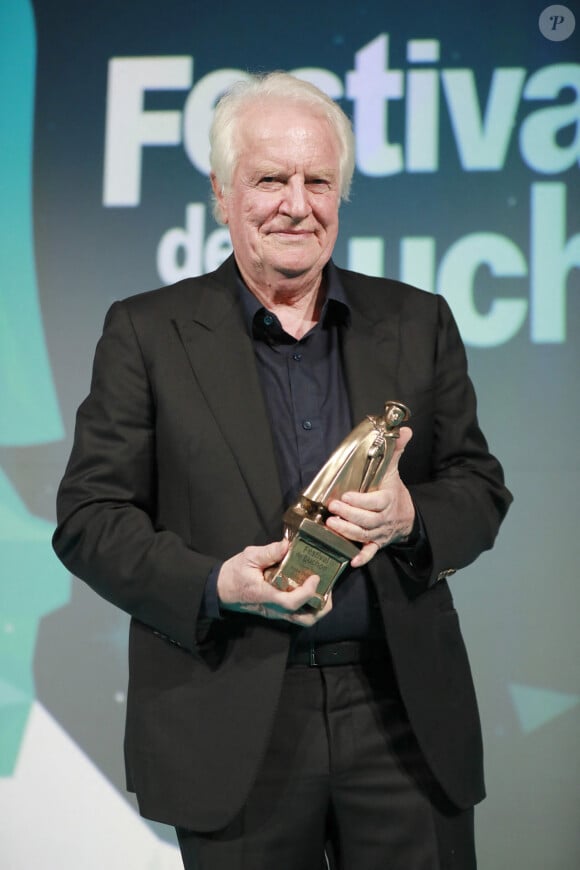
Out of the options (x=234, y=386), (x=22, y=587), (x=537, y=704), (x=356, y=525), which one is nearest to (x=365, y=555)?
(x=356, y=525)

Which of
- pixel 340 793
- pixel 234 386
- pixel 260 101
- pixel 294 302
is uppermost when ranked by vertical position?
pixel 260 101

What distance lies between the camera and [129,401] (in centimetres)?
157

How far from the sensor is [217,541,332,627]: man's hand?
4.35 feet

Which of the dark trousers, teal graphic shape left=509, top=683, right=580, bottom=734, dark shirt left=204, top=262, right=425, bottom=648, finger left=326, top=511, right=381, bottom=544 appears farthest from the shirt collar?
Result: teal graphic shape left=509, top=683, right=580, bottom=734

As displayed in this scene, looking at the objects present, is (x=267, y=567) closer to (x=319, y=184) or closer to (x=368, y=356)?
(x=368, y=356)

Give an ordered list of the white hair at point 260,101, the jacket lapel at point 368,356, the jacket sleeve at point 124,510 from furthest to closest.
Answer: the white hair at point 260,101 < the jacket lapel at point 368,356 < the jacket sleeve at point 124,510

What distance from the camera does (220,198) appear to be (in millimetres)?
1809

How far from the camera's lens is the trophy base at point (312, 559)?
1324 mm

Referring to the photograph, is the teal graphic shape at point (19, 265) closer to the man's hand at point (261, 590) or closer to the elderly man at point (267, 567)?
the elderly man at point (267, 567)

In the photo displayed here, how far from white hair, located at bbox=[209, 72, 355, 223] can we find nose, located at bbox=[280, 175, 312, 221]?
0.36 ft

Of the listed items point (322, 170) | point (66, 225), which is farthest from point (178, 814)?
point (66, 225)

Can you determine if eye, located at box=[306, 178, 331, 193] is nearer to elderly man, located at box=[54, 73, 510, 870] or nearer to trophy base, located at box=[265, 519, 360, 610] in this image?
elderly man, located at box=[54, 73, 510, 870]

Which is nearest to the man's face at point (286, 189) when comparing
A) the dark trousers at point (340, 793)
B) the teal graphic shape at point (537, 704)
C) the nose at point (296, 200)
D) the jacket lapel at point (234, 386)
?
the nose at point (296, 200)

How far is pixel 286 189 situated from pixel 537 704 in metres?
1.70
